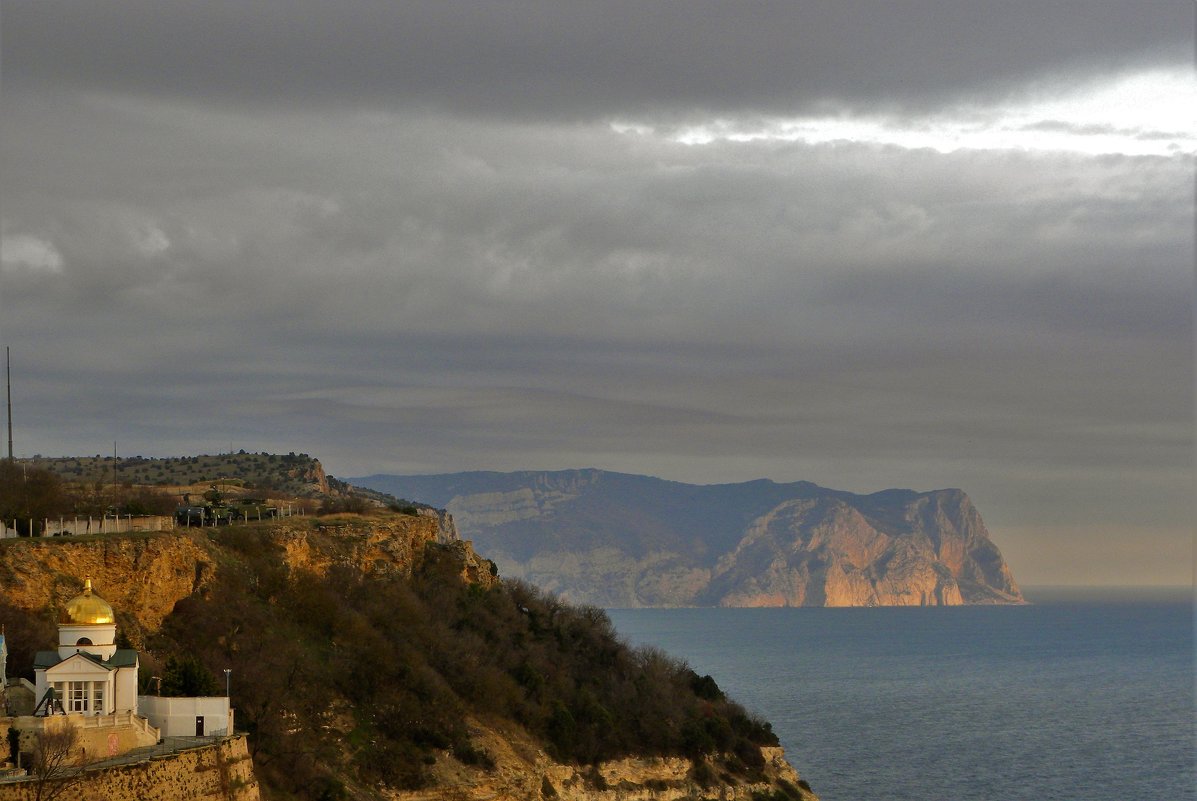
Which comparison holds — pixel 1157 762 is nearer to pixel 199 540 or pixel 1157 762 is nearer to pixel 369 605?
pixel 369 605

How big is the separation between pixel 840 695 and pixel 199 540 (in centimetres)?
11747

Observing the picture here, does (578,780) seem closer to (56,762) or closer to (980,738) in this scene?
(56,762)

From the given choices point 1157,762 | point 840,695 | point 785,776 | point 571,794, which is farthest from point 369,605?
point 840,695

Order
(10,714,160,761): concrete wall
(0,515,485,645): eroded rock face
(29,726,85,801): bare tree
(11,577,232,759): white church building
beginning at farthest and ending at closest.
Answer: (0,515,485,645): eroded rock face → (11,577,232,759): white church building → (10,714,160,761): concrete wall → (29,726,85,801): bare tree

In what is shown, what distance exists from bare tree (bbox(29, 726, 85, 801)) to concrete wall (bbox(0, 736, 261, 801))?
0.22 m

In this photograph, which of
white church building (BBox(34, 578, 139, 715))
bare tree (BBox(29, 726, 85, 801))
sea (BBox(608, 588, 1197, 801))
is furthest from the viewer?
sea (BBox(608, 588, 1197, 801))

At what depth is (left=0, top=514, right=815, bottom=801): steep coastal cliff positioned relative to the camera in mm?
64438

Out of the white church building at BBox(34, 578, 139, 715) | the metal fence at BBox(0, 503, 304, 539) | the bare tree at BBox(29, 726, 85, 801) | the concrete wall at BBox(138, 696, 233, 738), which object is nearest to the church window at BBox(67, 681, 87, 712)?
the white church building at BBox(34, 578, 139, 715)

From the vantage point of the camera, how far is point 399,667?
77.4 metres

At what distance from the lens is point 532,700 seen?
3388 inches

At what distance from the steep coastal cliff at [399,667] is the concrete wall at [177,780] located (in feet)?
24.5

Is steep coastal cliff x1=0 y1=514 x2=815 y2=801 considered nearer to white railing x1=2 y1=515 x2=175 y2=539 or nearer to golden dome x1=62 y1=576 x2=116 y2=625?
white railing x1=2 y1=515 x2=175 y2=539

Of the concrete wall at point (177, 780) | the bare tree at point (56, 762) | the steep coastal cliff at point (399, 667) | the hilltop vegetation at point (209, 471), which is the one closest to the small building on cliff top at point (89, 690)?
the bare tree at point (56, 762)

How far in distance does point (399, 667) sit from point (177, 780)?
28.3 metres
